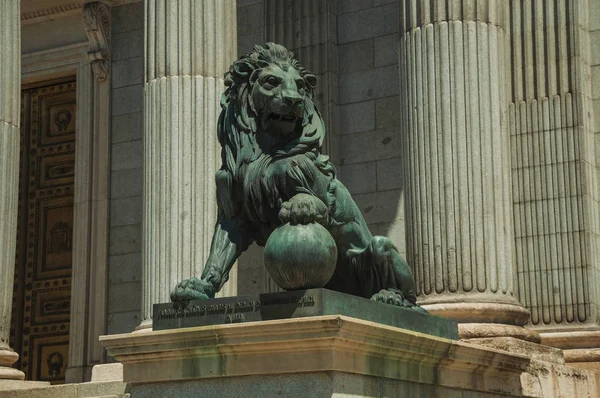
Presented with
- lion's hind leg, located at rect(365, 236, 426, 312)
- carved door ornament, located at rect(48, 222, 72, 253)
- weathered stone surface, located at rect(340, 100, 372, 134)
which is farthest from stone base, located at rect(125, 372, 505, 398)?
carved door ornament, located at rect(48, 222, 72, 253)

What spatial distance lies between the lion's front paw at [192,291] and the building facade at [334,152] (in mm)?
4894

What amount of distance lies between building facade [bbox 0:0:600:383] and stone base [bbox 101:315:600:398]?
3.92 meters

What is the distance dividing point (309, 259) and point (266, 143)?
1403 millimetres

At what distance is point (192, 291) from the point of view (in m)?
10.4

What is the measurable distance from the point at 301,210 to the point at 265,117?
3.46 ft

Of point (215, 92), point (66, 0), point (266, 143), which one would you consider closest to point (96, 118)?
point (66, 0)

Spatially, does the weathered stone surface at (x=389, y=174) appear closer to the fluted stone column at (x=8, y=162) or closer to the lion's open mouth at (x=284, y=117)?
→ the fluted stone column at (x=8, y=162)

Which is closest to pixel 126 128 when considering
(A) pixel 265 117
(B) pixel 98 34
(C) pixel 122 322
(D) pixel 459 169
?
(B) pixel 98 34

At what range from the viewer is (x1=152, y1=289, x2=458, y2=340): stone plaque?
32.0 ft

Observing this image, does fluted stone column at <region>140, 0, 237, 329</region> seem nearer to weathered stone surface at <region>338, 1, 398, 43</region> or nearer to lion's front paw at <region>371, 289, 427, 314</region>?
weathered stone surface at <region>338, 1, 398, 43</region>

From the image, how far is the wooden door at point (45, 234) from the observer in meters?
25.0

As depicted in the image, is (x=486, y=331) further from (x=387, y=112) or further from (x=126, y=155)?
(x=126, y=155)

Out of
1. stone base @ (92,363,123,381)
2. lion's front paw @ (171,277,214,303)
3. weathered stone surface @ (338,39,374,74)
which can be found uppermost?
weathered stone surface @ (338,39,374,74)

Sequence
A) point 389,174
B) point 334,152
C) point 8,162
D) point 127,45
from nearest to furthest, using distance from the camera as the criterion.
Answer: point 8,162
point 389,174
point 334,152
point 127,45
